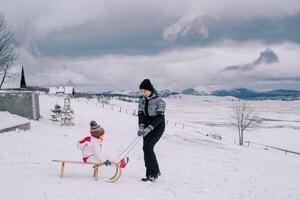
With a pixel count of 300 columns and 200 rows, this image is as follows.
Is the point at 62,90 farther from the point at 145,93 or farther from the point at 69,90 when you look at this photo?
the point at 145,93

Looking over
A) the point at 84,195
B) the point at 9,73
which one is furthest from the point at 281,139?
the point at 84,195

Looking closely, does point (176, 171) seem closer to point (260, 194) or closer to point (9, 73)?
point (260, 194)

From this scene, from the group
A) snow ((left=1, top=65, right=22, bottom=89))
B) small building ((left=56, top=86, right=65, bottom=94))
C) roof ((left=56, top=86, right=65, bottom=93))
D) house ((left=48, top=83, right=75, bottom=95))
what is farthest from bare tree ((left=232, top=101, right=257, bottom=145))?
roof ((left=56, top=86, right=65, bottom=93))

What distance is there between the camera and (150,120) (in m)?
10.1

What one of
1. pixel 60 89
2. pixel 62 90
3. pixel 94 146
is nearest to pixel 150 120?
pixel 94 146

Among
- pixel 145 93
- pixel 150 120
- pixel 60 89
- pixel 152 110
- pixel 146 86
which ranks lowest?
pixel 60 89

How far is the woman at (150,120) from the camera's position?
32.7 ft

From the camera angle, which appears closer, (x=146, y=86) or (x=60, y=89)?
(x=146, y=86)

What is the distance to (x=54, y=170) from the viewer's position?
10.9m

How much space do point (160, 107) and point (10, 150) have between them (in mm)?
7669

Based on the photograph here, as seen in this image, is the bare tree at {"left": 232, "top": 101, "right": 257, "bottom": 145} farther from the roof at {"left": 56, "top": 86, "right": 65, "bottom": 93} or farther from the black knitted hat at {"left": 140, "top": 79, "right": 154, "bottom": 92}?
the roof at {"left": 56, "top": 86, "right": 65, "bottom": 93}

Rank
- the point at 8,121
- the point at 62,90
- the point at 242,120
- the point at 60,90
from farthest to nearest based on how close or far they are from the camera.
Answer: the point at 60,90 < the point at 62,90 < the point at 242,120 < the point at 8,121

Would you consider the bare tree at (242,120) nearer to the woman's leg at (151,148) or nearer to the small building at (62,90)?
the woman's leg at (151,148)

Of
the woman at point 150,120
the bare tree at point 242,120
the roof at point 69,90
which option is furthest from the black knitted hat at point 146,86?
the roof at point 69,90
